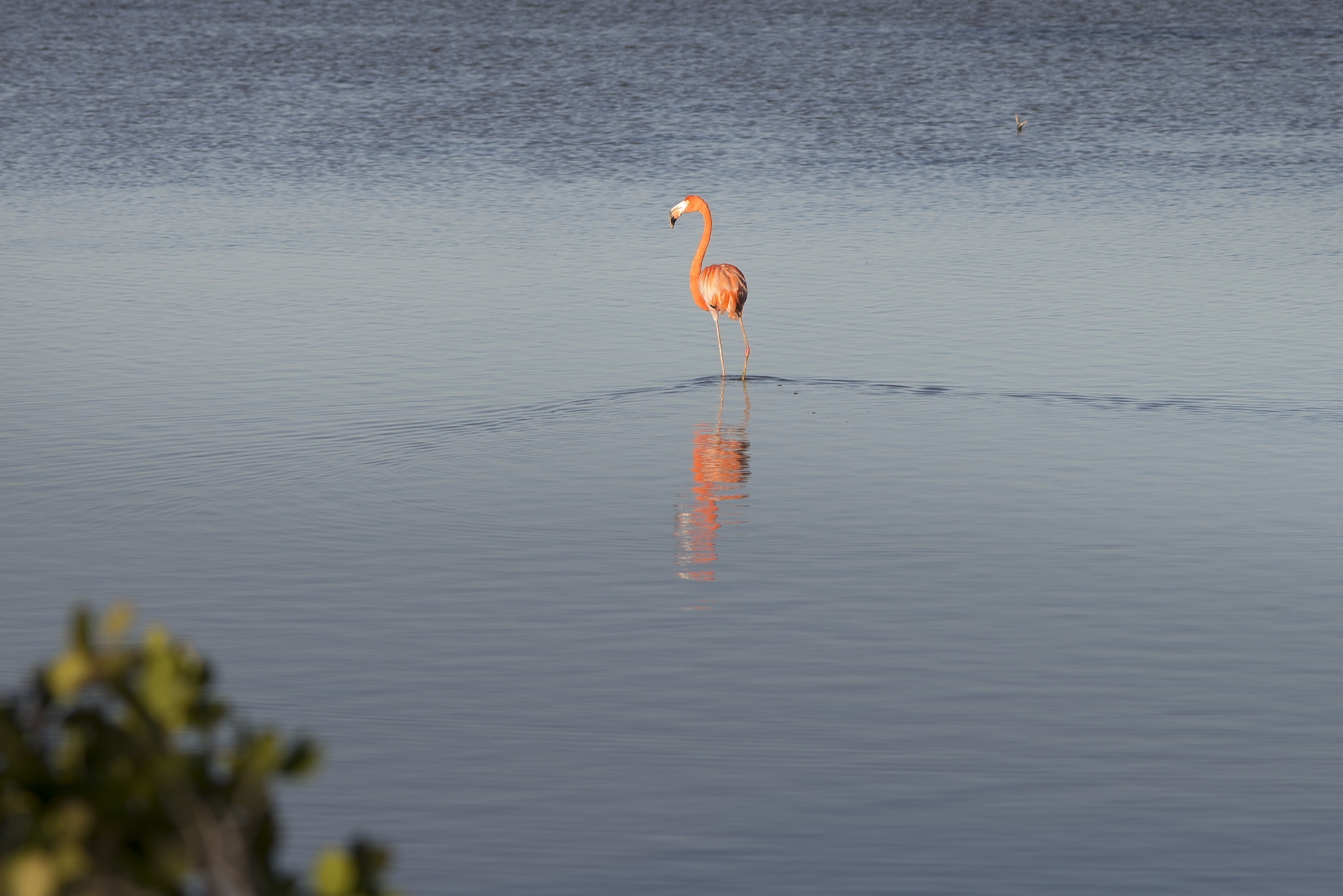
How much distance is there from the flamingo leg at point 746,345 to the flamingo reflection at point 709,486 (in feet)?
1.19

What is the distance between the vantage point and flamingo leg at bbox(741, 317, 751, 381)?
1195 centimetres

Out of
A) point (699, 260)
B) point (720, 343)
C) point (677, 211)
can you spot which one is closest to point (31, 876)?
point (720, 343)

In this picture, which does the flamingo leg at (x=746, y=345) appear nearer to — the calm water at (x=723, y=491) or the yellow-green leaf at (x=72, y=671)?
the calm water at (x=723, y=491)

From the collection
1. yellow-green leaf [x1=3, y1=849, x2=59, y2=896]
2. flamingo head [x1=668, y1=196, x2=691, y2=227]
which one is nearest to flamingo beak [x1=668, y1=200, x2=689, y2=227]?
flamingo head [x1=668, y1=196, x2=691, y2=227]

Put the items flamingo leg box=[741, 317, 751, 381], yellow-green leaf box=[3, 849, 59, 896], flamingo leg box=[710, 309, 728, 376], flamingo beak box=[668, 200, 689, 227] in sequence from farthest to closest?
flamingo beak box=[668, 200, 689, 227], flamingo leg box=[710, 309, 728, 376], flamingo leg box=[741, 317, 751, 381], yellow-green leaf box=[3, 849, 59, 896]

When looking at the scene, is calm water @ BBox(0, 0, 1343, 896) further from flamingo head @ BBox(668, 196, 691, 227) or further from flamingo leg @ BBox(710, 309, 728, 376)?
flamingo head @ BBox(668, 196, 691, 227)

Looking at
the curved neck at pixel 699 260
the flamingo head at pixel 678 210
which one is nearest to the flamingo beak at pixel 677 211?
the flamingo head at pixel 678 210

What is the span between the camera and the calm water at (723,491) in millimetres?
5594

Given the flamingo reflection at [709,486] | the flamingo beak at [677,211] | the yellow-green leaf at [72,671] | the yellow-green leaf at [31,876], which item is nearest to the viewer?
the yellow-green leaf at [31,876]

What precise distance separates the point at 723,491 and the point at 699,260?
183 inches

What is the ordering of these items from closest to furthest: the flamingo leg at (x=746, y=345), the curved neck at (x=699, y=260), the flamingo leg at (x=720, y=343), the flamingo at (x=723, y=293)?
the flamingo leg at (x=746, y=345)
the flamingo leg at (x=720, y=343)
the flamingo at (x=723, y=293)
the curved neck at (x=699, y=260)

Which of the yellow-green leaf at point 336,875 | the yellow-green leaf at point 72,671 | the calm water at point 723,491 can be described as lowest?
the yellow-green leaf at point 336,875

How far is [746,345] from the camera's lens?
498 inches

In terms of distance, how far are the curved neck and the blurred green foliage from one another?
11.0m
